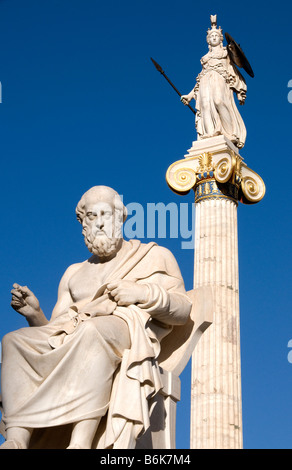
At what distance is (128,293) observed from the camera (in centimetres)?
600

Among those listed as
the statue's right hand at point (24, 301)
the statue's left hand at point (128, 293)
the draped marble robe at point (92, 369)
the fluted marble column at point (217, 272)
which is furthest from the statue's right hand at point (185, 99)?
the statue's left hand at point (128, 293)

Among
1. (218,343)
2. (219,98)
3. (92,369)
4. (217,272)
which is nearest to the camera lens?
(92,369)

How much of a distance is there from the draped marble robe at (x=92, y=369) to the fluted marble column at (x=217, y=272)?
307 inches

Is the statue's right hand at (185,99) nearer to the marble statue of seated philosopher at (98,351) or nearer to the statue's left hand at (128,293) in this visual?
the marble statue of seated philosopher at (98,351)

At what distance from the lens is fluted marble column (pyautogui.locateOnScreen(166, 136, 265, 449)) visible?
13.6 meters

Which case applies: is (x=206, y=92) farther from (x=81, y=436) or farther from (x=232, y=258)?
(x=81, y=436)

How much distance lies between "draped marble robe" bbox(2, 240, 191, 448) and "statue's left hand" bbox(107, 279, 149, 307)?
0.04 metres

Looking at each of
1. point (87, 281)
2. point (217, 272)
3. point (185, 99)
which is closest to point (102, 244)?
point (87, 281)

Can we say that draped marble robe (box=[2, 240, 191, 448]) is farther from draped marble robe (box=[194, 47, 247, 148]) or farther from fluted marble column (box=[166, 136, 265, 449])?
draped marble robe (box=[194, 47, 247, 148])

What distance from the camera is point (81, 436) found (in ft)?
18.1

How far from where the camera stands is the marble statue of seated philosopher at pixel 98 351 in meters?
5.57

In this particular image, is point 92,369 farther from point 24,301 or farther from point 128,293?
point 24,301

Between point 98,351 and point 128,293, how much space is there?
54 cm
